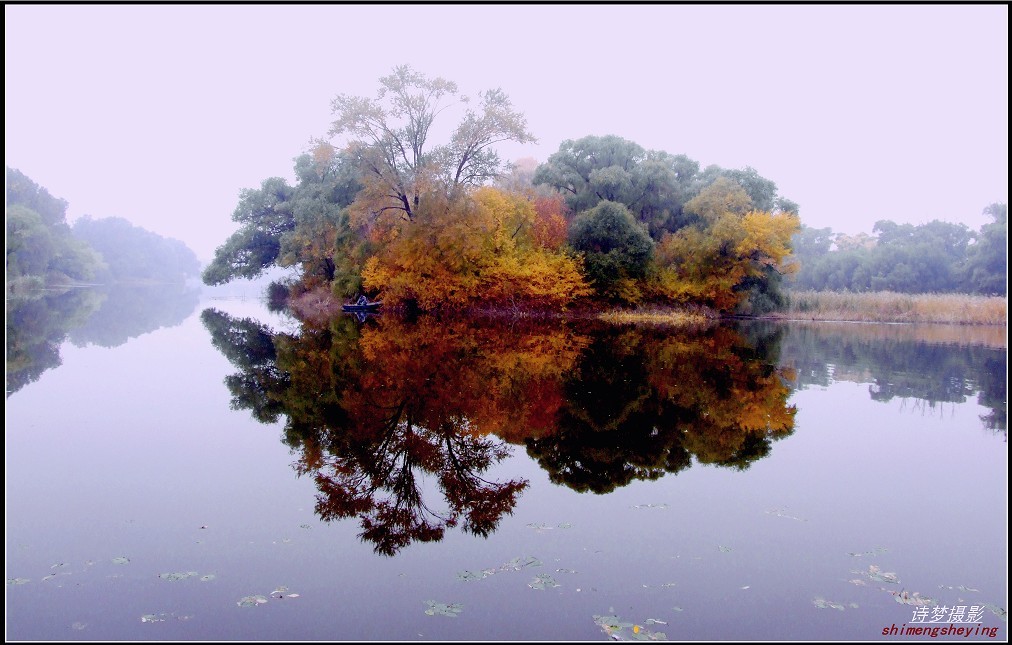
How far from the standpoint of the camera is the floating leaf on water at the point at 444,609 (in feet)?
13.4

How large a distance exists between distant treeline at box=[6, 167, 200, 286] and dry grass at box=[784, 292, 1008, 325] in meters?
52.0

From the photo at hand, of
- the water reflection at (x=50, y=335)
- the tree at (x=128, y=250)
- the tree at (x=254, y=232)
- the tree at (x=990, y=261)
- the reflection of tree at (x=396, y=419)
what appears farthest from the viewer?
the tree at (x=128, y=250)

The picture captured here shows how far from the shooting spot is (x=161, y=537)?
16.7 ft

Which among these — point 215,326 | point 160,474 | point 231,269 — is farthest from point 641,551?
point 231,269

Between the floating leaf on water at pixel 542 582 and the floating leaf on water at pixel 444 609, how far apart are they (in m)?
Answer: 0.56

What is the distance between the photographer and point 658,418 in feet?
30.9

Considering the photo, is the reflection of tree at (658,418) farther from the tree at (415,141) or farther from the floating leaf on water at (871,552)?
the tree at (415,141)

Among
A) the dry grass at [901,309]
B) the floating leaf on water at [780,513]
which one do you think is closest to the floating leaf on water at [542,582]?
the floating leaf on water at [780,513]

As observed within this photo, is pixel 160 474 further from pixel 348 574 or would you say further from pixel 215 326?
pixel 215 326

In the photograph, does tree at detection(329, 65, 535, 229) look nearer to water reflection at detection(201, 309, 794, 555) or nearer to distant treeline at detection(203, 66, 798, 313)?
distant treeline at detection(203, 66, 798, 313)

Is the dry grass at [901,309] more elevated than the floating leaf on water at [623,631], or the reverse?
the dry grass at [901,309]

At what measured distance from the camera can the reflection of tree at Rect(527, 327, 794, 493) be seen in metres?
7.31

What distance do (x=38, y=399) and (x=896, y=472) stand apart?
37.8 feet

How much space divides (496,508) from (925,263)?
74.9 metres
